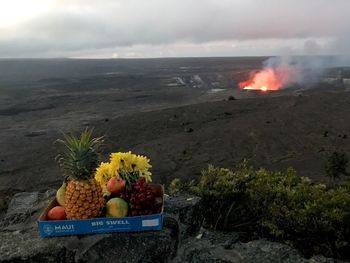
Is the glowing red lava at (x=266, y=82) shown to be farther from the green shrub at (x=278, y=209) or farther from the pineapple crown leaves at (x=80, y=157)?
the pineapple crown leaves at (x=80, y=157)

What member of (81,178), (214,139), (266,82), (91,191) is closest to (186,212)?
(91,191)

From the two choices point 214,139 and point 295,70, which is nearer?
point 214,139

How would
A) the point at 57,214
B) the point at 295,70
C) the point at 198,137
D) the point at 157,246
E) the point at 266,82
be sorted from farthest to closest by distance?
the point at 295,70 → the point at 266,82 → the point at 198,137 → the point at 57,214 → the point at 157,246

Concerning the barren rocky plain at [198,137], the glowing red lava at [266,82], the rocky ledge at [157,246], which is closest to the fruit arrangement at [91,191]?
Answer: the rocky ledge at [157,246]

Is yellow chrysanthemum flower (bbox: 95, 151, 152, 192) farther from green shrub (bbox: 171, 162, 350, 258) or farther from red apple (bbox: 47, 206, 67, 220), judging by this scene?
green shrub (bbox: 171, 162, 350, 258)

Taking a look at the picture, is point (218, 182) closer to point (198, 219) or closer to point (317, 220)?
point (198, 219)

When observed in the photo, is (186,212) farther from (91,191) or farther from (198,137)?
(198,137)
